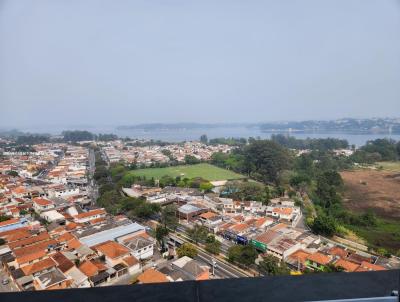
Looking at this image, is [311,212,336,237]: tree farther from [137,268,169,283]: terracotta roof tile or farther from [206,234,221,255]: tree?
[137,268,169,283]: terracotta roof tile

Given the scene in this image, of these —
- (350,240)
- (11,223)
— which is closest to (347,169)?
(350,240)

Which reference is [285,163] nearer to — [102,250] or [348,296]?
[102,250]

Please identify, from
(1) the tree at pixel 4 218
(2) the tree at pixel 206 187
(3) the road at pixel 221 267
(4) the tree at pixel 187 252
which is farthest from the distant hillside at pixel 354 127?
(1) the tree at pixel 4 218

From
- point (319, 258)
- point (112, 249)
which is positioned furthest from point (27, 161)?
point (319, 258)

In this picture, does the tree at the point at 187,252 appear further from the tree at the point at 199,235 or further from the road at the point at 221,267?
the tree at the point at 199,235

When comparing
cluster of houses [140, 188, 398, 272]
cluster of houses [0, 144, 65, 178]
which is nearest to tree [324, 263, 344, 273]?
cluster of houses [140, 188, 398, 272]

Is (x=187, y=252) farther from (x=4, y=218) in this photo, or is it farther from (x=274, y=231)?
(x=4, y=218)

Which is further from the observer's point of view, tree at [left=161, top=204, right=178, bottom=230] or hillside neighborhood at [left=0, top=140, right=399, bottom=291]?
tree at [left=161, top=204, right=178, bottom=230]

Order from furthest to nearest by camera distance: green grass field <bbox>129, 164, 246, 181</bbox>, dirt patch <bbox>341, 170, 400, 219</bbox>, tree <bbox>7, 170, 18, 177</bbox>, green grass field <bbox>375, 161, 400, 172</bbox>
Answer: green grass field <bbox>375, 161, 400, 172</bbox> < green grass field <bbox>129, 164, 246, 181</bbox> < tree <bbox>7, 170, 18, 177</bbox> < dirt patch <bbox>341, 170, 400, 219</bbox>
